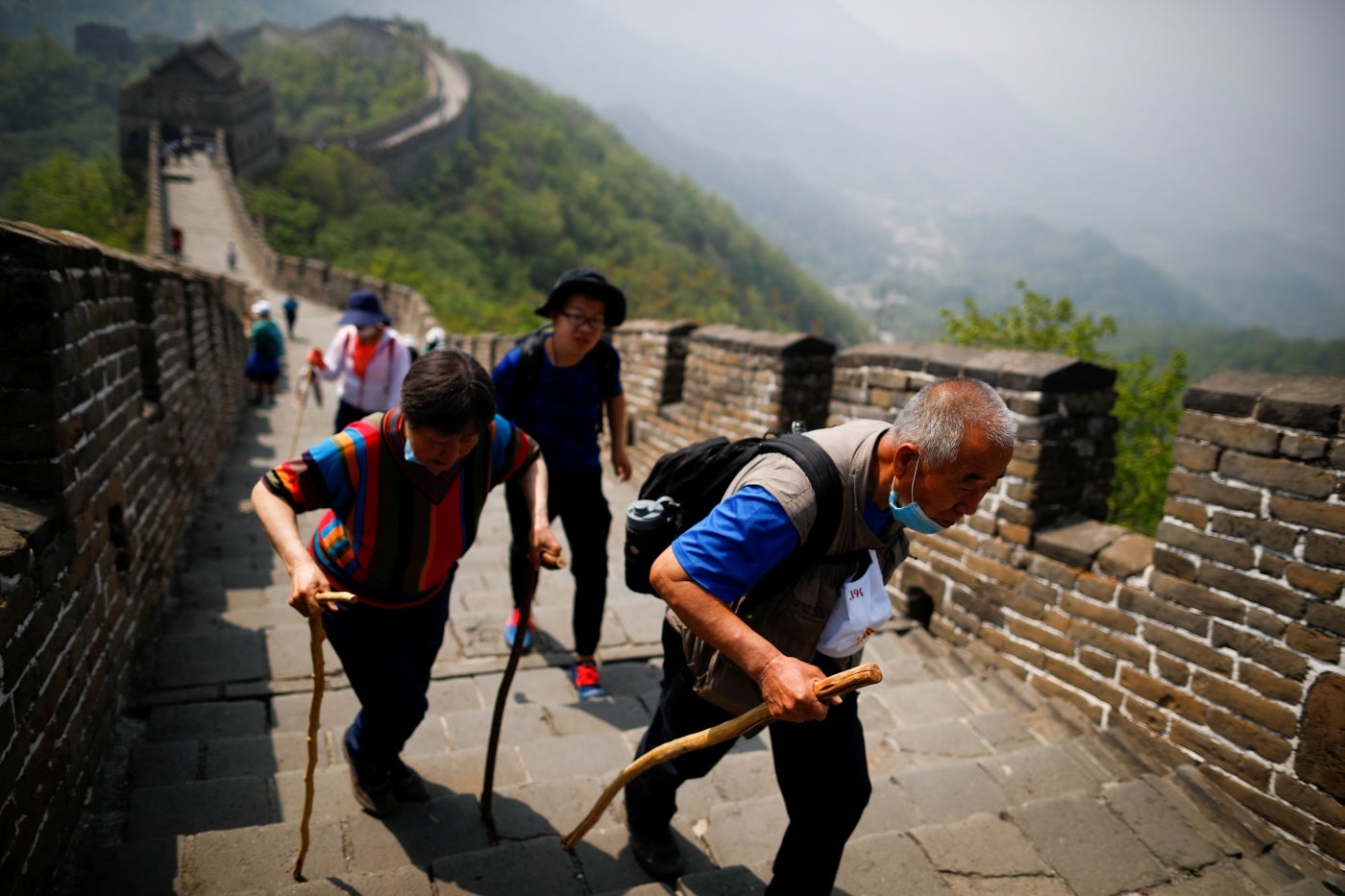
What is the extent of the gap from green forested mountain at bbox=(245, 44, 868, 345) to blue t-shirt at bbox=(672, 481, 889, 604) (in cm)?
2362

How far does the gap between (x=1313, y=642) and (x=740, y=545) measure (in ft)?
7.64

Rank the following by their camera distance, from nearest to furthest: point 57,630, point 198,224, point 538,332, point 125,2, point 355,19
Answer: point 57,630
point 538,332
point 198,224
point 355,19
point 125,2

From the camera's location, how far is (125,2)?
107500mm

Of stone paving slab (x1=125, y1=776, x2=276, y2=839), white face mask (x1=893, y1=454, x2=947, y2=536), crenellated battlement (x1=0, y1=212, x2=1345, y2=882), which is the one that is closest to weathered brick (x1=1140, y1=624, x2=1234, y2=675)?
crenellated battlement (x1=0, y1=212, x2=1345, y2=882)

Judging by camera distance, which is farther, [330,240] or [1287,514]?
[330,240]

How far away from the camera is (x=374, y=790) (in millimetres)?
2721

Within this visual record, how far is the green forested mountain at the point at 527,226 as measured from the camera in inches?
1390

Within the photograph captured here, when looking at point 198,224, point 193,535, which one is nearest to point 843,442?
point 193,535

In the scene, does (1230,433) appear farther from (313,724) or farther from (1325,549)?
(313,724)

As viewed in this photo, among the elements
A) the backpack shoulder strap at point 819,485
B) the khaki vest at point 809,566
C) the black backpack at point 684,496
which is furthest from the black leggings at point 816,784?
the backpack shoulder strap at point 819,485

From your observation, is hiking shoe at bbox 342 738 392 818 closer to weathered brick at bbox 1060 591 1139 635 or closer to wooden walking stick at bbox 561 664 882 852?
wooden walking stick at bbox 561 664 882 852

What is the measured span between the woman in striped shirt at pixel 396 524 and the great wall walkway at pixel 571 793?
13.9 inches

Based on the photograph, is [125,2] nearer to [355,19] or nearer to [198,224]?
[355,19]

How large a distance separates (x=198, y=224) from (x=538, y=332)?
31.9 m
